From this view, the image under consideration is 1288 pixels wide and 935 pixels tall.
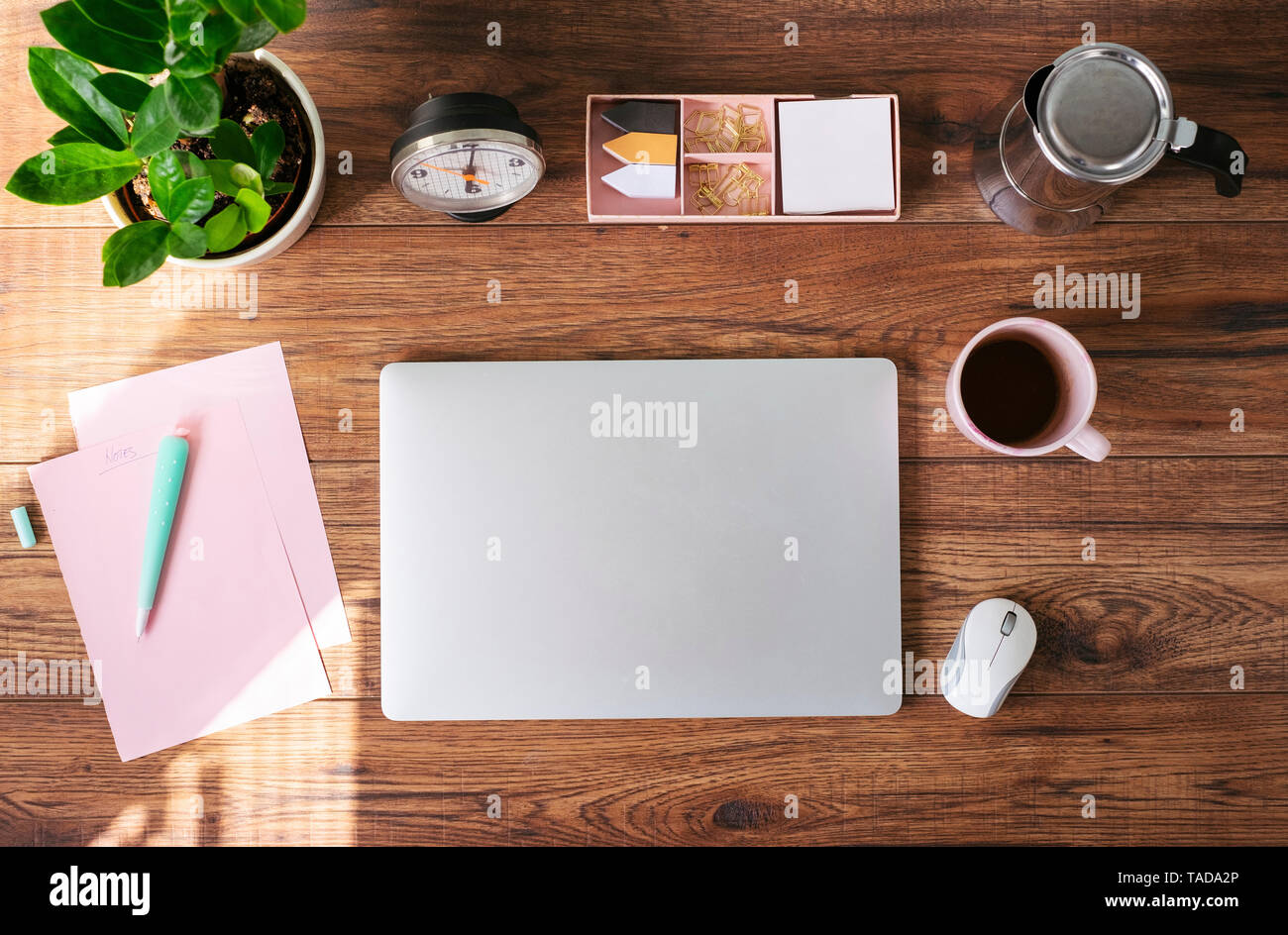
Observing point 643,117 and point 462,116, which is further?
point 643,117

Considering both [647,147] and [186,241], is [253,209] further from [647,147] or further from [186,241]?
[647,147]

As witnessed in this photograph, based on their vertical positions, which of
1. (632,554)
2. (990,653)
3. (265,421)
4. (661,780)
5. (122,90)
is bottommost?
(661,780)

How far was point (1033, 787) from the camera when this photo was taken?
2.85ft

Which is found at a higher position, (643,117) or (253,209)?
(643,117)

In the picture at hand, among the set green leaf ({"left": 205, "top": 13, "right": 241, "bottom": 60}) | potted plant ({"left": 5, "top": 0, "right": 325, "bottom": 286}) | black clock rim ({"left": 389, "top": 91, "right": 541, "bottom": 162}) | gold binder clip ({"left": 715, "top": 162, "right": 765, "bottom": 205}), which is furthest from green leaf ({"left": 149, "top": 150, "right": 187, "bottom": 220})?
gold binder clip ({"left": 715, "top": 162, "right": 765, "bottom": 205})

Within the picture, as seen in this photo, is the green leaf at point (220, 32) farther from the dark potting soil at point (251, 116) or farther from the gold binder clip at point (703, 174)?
the gold binder clip at point (703, 174)

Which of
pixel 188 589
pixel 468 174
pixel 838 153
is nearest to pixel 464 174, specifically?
pixel 468 174

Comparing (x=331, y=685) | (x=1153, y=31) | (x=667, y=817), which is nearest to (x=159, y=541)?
(x=331, y=685)

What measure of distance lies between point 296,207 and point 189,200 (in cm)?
18

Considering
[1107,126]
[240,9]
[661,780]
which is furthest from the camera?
[661,780]

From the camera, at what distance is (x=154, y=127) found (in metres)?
0.60

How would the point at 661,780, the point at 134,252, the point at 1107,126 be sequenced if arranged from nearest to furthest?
the point at 134,252 < the point at 1107,126 < the point at 661,780
